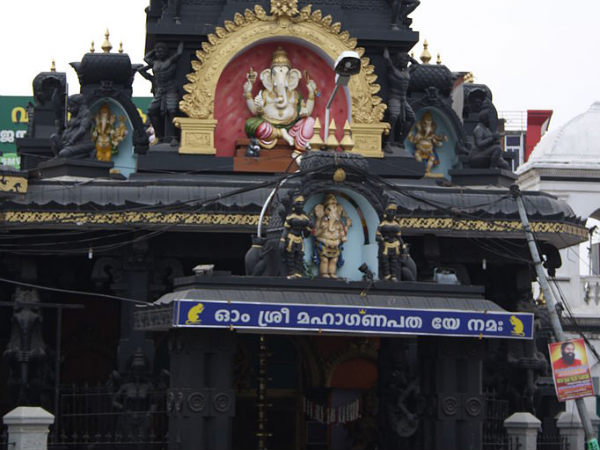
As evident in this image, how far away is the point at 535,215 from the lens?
154 ft

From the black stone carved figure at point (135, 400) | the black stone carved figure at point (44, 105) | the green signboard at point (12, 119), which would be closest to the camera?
the black stone carved figure at point (135, 400)

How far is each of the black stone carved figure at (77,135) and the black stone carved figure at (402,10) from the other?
30.4 ft

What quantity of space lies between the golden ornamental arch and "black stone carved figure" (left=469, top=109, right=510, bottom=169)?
308cm

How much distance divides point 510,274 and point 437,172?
4.96 m

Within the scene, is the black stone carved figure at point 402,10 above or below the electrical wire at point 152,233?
above

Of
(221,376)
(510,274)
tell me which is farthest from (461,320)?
(510,274)

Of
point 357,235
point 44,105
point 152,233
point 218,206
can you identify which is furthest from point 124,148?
point 357,235

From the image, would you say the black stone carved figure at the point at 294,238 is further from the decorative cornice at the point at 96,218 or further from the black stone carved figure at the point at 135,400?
the black stone carved figure at the point at 135,400

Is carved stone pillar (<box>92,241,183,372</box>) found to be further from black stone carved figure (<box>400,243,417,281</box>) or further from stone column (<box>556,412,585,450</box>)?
stone column (<box>556,412,585,450</box>)

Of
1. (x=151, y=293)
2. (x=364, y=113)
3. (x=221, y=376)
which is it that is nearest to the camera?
(x=221, y=376)

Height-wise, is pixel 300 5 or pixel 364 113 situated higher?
pixel 300 5

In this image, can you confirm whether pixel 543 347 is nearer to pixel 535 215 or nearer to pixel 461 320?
pixel 535 215

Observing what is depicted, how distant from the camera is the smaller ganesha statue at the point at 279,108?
48625 mm

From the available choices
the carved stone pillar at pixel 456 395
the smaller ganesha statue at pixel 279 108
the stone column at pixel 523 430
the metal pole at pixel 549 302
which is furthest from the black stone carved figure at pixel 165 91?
the stone column at pixel 523 430
